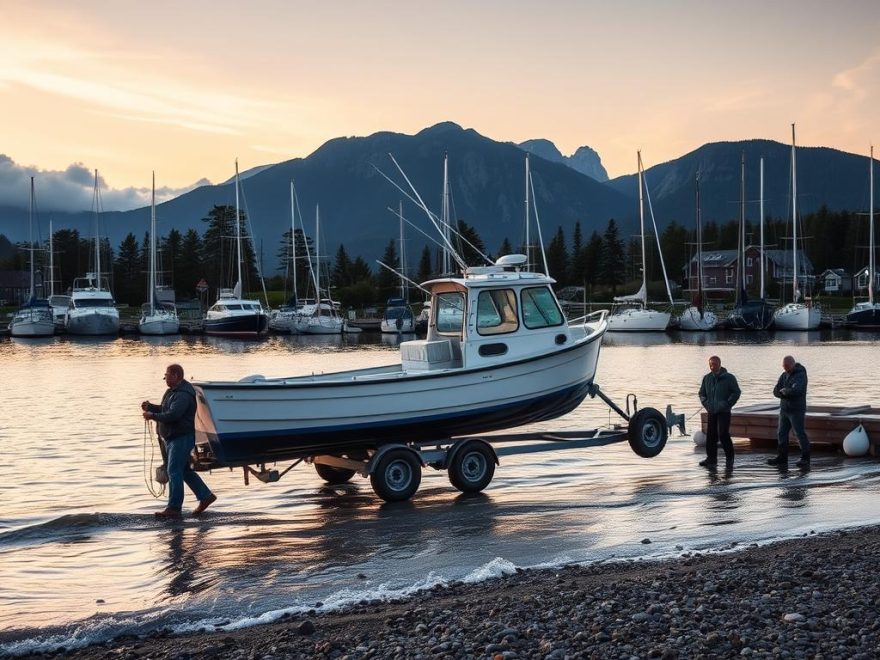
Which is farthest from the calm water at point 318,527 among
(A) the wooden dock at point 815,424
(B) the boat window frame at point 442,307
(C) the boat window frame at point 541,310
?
(C) the boat window frame at point 541,310

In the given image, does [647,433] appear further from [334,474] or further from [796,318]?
[796,318]

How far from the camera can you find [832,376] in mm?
41188

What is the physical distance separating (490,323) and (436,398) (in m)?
1.73

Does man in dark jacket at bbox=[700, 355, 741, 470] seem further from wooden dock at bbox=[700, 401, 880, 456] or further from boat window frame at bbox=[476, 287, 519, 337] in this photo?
boat window frame at bbox=[476, 287, 519, 337]

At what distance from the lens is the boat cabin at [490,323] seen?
16.5 meters

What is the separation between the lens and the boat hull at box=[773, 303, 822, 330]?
8231 cm

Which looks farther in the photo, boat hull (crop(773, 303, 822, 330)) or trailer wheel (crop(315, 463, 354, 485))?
boat hull (crop(773, 303, 822, 330))

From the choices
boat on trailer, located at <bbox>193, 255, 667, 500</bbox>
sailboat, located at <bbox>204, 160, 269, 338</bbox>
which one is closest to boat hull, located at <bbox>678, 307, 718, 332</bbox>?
sailboat, located at <bbox>204, 160, 269, 338</bbox>

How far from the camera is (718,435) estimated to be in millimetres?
17812

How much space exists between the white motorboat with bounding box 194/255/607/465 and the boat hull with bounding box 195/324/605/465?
0.05 feet

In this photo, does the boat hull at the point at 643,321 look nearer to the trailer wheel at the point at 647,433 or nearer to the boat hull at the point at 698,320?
the boat hull at the point at 698,320

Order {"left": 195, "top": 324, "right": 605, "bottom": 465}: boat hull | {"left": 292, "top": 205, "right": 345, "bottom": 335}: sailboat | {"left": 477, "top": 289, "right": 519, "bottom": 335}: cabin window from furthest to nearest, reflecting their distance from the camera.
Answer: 1. {"left": 292, "top": 205, "right": 345, "bottom": 335}: sailboat
2. {"left": 477, "top": 289, "right": 519, "bottom": 335}: cabin window
3. {"left": 195, "top": 324, "right": 605, "bottom": 465}: boat hull

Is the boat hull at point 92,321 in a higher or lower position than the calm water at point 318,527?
→ higher

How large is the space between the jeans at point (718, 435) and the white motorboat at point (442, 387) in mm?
2145
